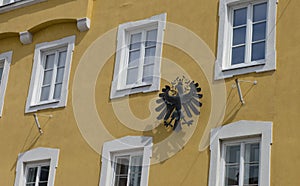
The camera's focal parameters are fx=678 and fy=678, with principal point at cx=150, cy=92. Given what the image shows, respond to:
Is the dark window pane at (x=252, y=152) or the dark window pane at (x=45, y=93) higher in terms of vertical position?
the dark window pane at (x=45, y=93)

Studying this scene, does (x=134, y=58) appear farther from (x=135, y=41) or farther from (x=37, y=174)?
(x=37, y=174)

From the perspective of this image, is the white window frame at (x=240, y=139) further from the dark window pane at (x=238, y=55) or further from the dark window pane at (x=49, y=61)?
the dark window pane at (x=49, y=61)

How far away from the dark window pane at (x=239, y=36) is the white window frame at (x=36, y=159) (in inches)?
207

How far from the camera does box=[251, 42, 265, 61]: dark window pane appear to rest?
47.9 ft

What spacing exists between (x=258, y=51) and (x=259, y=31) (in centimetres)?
48

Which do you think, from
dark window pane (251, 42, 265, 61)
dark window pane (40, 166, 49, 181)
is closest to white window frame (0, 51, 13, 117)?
dark window pane (40, 166, 49, 181)

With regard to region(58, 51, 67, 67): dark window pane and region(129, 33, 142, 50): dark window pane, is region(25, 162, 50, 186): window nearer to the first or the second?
region(58, 51, 67, 67): dark window pane

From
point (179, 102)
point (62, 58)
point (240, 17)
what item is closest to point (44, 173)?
point (62, 58)

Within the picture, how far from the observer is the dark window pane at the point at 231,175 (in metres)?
13.8

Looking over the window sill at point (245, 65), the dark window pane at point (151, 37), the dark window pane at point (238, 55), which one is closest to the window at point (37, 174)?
the dark window pane at point (151, 37)

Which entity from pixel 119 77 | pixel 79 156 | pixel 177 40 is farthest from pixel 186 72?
pixel 79 156

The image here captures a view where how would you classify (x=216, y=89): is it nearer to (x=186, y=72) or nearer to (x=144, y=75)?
(x=186, y=72)

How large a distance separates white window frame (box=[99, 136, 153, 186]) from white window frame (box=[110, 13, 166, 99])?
1198 mm

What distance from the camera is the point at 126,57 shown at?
1689 cm
